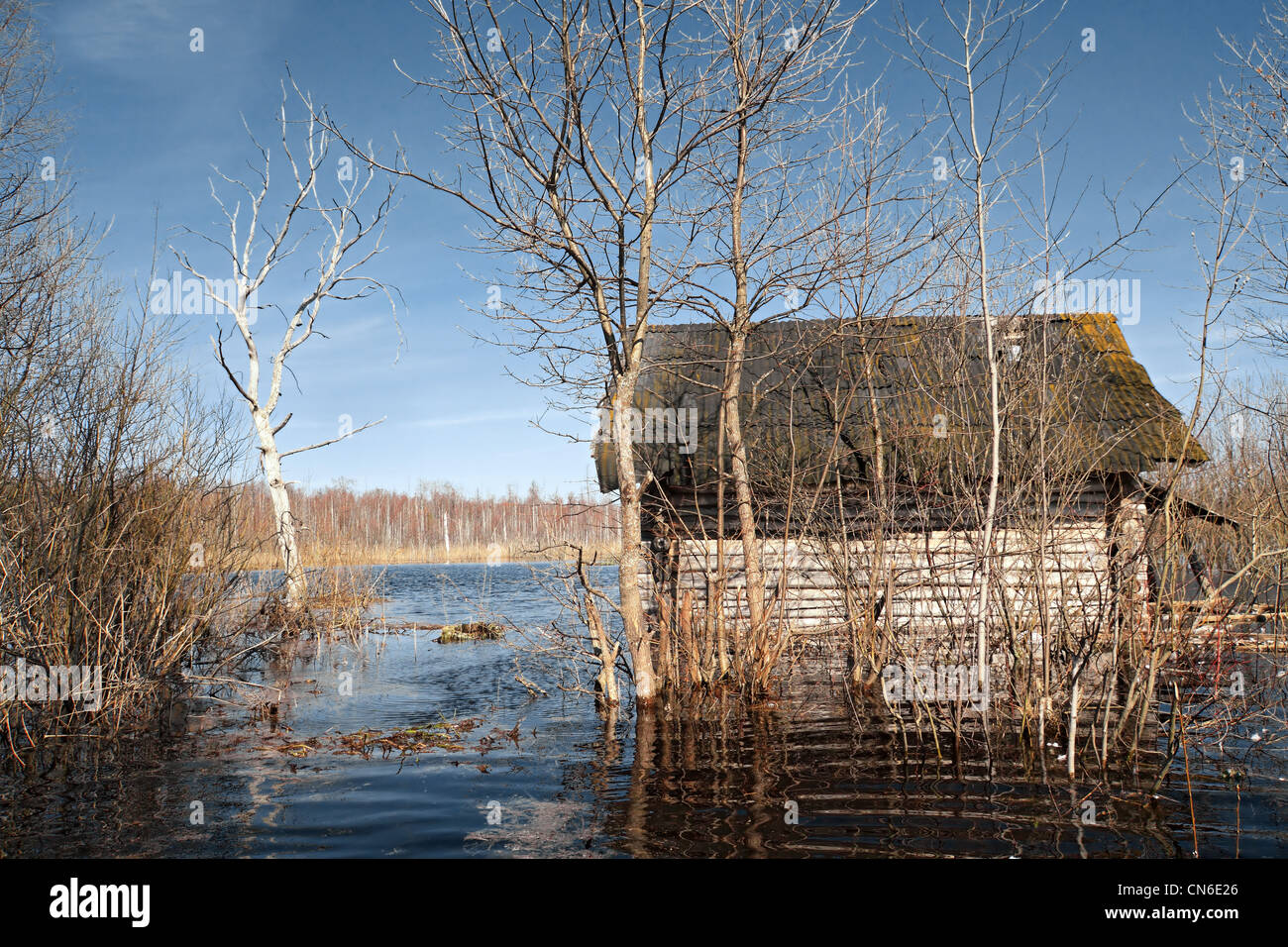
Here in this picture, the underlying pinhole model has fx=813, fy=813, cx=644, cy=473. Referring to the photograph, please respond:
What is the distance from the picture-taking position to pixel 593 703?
9555mm

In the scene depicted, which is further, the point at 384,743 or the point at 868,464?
the point at 868,464

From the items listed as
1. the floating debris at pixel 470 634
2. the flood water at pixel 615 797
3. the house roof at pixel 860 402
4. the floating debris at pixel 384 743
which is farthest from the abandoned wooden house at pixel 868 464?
the floating debris at pixel 470 634

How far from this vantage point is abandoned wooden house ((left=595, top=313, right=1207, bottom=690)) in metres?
8.55

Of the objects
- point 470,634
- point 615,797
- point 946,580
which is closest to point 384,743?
point 615,797

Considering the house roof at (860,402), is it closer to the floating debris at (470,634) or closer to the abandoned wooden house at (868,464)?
the abandoned wooden house at (868,464)

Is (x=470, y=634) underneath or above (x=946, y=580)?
underneath

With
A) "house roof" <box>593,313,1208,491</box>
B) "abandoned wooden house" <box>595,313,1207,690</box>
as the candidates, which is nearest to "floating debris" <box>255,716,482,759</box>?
"abandoned wooden house" <box>595,313,1207,690</box>

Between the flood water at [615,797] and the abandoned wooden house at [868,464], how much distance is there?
1523mm

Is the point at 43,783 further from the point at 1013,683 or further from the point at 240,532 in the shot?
the point at 1013,683

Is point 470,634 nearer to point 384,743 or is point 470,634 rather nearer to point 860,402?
point 384,743

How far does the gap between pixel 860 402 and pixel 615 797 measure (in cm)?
796

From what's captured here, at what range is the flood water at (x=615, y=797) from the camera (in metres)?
5.06

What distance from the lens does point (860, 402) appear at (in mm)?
12266

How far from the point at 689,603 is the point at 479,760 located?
287cm
